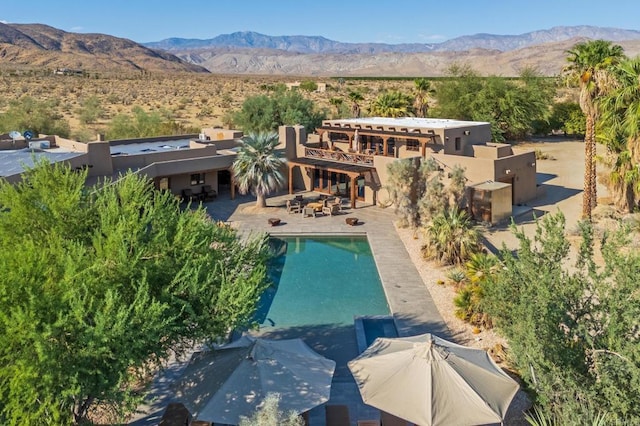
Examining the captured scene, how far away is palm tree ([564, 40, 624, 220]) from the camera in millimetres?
23281

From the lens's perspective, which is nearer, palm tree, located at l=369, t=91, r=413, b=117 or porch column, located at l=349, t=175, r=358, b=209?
porch column, located at l=349, t=175, r=358, b=209

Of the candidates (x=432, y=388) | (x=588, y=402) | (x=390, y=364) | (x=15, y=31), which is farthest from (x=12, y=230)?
(x=15, y=31)

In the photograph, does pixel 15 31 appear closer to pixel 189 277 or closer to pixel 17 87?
pixel 17 87

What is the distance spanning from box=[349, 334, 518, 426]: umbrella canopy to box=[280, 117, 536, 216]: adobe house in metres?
18.5

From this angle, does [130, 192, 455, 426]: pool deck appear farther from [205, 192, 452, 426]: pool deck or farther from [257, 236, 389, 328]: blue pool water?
[257, 236, 389, 328]: blue pool water

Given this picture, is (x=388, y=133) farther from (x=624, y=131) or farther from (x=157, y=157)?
(x=157, y=157)

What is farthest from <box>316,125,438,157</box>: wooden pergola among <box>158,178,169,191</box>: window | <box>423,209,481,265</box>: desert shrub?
<box>158,178,169,191</box>: window

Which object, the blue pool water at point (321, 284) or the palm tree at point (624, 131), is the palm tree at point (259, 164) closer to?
the blue pool water at point (321, 284)

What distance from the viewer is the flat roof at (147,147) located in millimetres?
32219

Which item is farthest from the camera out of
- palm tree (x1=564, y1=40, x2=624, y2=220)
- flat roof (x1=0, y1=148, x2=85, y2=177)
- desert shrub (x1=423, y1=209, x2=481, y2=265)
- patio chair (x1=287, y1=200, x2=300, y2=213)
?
patio chair (x1=287, y1=200, x2=300, y2=213)

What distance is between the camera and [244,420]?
28.2 feet

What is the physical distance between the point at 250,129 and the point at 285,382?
37.6 meters

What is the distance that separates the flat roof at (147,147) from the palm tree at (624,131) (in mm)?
24482

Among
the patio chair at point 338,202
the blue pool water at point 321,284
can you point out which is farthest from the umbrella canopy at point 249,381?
the patio chair at point 338,202
